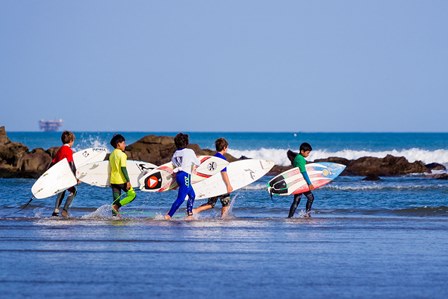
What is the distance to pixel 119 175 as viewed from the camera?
16516 mm

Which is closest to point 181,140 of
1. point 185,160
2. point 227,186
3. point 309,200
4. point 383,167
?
point 185,160

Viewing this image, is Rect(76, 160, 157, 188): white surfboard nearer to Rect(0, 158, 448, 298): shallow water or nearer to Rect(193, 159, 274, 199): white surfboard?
Rect(0, 158, 448, 298): shallow water

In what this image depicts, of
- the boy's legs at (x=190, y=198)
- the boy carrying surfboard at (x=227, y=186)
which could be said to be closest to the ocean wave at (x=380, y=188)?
the boy carrying surfboard at (x=227, y=186)

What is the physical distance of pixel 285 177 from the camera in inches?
726

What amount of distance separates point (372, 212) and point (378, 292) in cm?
1172

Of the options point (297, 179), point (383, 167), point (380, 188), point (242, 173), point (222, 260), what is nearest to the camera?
point (222, 260)

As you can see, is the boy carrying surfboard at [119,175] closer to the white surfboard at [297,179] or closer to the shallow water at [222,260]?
the shallow water at [222,260]

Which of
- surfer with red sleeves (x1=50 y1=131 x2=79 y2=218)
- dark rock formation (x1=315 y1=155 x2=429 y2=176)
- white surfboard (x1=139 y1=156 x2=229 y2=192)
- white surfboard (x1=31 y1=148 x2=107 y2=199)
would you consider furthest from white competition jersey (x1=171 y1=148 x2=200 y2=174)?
dark rock formation (x1=315 y1=155 x2=429 y2=176)

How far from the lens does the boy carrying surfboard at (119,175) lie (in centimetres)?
1633

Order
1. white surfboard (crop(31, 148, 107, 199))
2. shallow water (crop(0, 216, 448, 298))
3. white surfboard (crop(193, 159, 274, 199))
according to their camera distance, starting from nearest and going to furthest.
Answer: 1. shallow water (crop(0, 216, 448, 298))
2. white surfboard (crop(31, 148, 107, 199))
3. white surfboard (crop(193, 159, 274, 199))

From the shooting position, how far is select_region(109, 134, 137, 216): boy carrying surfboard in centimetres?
1633

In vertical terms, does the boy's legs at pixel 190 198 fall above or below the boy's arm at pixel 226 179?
below

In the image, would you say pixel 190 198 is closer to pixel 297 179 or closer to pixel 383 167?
pixel 297 179

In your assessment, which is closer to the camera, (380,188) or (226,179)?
(226,179)
